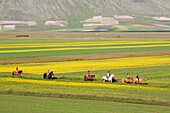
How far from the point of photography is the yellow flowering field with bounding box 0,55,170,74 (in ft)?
163

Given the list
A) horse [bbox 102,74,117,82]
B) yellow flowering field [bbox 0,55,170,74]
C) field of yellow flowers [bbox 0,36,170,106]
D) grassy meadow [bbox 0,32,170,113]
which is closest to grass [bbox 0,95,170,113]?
grassy meadow [bbox 0,32,170,113]

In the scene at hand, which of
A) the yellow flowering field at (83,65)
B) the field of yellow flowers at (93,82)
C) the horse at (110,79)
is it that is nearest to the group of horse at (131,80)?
the field of yellow flowers at (93,82)

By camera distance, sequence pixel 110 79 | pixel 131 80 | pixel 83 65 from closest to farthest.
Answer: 1. pixel 131 80
2. pixel 110 79
3. pixel 83 65

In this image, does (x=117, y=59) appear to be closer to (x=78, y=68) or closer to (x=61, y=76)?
(x=78, y=68)

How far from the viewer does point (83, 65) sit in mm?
53875

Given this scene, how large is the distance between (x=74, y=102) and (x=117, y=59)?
33253 millimetres

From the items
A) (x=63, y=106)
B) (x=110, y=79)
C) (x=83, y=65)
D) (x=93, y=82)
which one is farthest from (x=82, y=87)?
(x=83, y=65)

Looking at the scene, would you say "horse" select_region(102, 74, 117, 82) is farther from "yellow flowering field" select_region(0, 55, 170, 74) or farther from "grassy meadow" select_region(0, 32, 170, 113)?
"yellow flowering field" select_region(0, 55, 170, 74)

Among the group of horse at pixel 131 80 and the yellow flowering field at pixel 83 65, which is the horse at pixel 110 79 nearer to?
the group of horse at pixel 131 80

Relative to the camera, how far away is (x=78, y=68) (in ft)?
167

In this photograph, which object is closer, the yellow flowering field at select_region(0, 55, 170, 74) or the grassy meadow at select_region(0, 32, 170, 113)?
the grassy meadow at select_region(0, 32, 170, 113)

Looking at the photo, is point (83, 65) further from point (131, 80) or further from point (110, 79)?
point (131, 80)

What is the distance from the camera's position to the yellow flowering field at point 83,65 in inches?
1951

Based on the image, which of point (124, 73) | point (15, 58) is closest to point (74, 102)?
point (124, 73)
